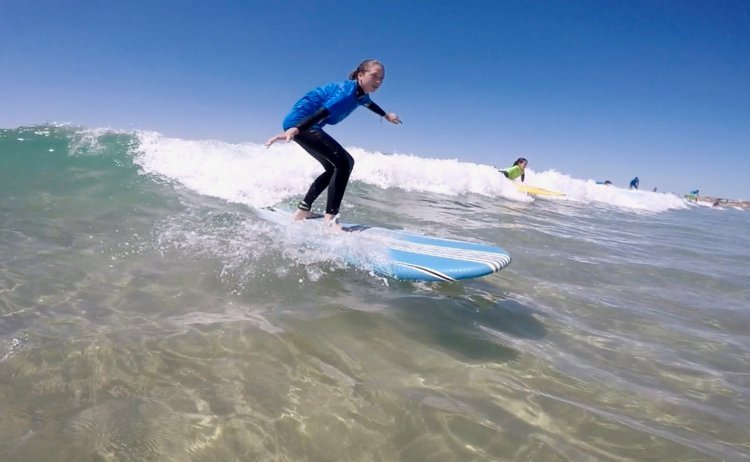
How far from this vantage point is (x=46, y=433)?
178 cm

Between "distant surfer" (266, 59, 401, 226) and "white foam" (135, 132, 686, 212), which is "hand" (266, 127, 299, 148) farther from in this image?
"white foam" (135, 132, 686, 212)

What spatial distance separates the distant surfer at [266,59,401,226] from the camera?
4.68 meters

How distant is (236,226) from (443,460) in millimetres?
4536

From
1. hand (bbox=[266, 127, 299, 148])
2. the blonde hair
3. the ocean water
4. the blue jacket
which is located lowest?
the ocean water

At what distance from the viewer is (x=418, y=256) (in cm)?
409

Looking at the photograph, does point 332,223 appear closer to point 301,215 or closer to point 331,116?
point 301,215

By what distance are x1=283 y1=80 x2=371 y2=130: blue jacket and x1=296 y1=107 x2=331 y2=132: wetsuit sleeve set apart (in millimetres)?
96

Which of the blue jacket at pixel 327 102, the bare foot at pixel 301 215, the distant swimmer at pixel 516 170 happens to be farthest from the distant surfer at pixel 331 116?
the distant swimmer at pixel 516 170

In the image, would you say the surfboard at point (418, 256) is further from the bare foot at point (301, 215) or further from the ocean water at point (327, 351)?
the bare foot at point (301, 215)

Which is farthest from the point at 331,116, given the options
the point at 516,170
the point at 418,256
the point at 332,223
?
the point at 516,170

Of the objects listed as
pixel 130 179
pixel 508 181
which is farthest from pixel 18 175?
pixel 508 181

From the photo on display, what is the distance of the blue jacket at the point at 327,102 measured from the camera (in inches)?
187

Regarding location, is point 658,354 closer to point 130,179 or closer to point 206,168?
point 130,179

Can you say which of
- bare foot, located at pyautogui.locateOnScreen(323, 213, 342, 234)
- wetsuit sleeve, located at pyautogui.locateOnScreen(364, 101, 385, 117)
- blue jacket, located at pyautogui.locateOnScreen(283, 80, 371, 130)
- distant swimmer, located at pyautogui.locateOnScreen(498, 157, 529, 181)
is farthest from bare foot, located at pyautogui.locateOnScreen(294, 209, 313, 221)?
distant swimmer, located at pyautogui.locateOnScreen(498, 157, 529, 181)
